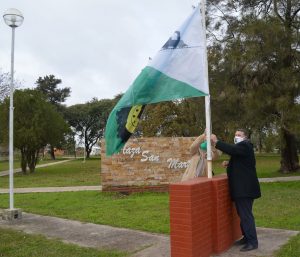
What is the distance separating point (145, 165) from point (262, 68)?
7.06m

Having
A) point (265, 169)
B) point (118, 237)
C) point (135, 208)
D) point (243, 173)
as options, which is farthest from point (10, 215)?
point (265, 169)

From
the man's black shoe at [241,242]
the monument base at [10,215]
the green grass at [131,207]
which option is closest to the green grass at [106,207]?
the green grass at [131,207]

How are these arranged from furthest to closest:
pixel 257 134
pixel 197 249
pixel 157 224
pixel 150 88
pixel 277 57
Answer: pixel 257 134, pixel 277 57, pixel 157 224, pixel 150 88, pixel 197 249

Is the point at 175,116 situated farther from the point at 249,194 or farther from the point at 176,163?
the point at 249,194

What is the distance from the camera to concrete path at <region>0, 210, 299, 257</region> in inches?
256

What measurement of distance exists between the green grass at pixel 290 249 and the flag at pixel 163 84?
8.24ft

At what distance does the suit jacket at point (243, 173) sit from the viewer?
6.24m

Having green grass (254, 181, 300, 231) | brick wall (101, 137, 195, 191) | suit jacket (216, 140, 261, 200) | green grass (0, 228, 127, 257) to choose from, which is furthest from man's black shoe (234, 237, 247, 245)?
brick wall (101, 137, 195, 191)

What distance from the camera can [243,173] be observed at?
6297 millimetres

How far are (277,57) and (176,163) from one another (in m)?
6.76

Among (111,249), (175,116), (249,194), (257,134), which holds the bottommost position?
(111,249)

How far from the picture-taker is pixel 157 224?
875cm

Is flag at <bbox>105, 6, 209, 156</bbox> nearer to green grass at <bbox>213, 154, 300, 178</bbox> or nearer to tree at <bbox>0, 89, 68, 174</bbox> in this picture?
green grass at <bbox>213, 154, 300, 178</bbox>

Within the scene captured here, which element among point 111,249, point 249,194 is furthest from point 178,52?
point 111,249
